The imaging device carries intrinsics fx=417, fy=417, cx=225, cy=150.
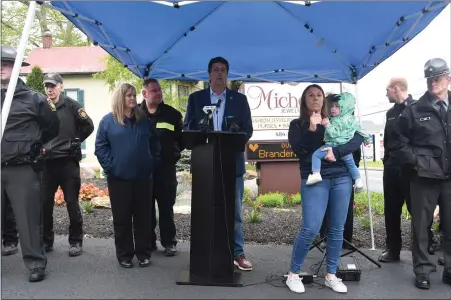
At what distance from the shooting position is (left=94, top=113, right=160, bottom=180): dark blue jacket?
15.1 ft

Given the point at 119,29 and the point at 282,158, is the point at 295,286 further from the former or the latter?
the point at 282,158

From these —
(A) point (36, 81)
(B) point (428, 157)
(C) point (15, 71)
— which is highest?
(A) point (36, 81)

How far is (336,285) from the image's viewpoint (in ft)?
13.5

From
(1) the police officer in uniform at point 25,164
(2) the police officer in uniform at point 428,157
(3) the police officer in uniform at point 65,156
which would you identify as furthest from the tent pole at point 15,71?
(2) the police officer in uniform at point 428,157

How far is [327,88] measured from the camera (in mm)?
9352

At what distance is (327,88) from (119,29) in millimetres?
5572

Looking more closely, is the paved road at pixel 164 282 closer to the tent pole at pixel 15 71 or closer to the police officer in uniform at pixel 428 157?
the police officer in uniform at pixel 428 157

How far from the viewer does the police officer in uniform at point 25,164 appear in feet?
13.7

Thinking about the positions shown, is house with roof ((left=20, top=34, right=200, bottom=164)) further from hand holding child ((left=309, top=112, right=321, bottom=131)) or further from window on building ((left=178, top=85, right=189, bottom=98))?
hand holding child ((left=309, top=112, right=321, bottom=131))

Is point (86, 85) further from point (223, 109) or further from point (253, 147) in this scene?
point (223, 109)

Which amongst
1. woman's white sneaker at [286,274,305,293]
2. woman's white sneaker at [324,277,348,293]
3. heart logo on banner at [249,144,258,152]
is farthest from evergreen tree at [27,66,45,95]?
woman's white sneaker at [324,277,348,293]

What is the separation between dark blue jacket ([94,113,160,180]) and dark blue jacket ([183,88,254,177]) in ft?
1.83

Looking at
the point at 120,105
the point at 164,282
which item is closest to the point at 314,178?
the point at 164,282

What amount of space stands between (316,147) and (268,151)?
617 cm
